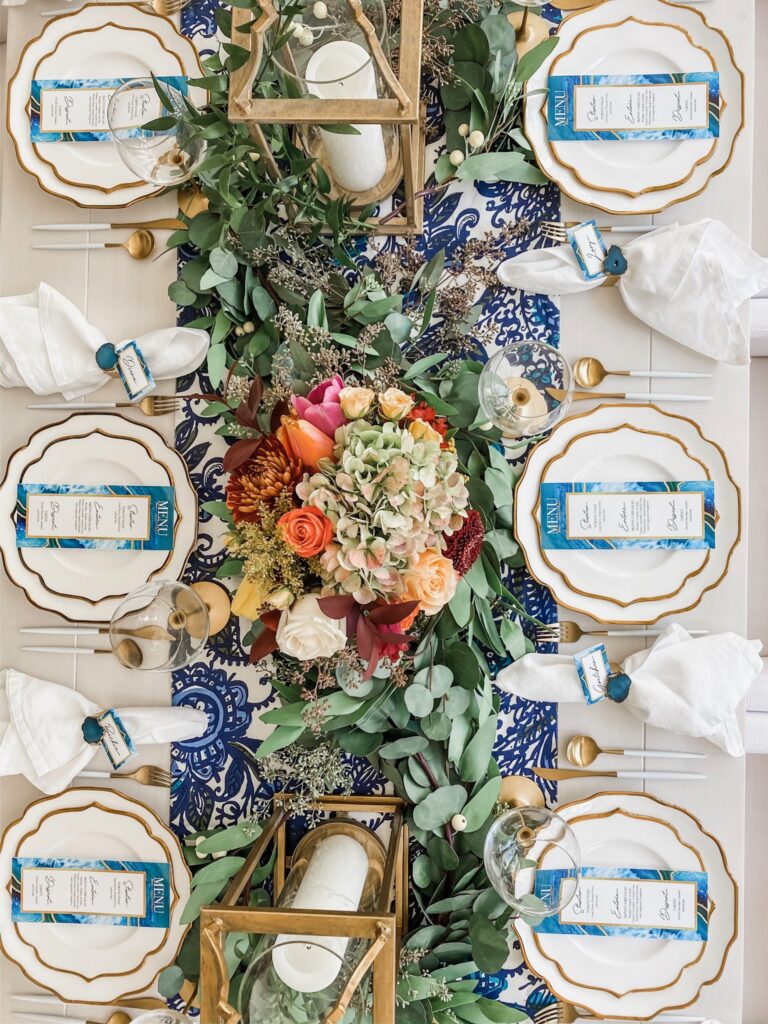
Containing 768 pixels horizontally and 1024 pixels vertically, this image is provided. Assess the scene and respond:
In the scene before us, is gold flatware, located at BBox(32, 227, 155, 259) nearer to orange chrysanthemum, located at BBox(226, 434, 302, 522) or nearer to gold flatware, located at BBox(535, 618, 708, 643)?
orange chrysanthemum, located at BBox(226, 434, 302, 522)

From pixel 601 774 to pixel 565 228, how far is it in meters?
1.08

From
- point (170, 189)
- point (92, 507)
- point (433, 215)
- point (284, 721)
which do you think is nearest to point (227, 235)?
point (170, 189)

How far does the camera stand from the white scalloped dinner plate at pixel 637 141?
1.51 metres

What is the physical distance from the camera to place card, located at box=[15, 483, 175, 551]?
1581 millimetres

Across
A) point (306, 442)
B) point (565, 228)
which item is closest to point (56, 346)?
point (306, 442)

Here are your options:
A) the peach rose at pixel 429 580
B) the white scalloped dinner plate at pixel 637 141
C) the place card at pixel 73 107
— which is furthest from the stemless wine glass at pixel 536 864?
the place card at pixel 73 107

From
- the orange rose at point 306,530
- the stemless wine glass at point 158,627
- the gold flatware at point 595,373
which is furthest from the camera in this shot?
the gold flatware at point 595,373

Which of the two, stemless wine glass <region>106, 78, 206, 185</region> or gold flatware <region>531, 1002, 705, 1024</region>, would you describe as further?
gold flatware <region>531, 1002, 705, 1024</region>

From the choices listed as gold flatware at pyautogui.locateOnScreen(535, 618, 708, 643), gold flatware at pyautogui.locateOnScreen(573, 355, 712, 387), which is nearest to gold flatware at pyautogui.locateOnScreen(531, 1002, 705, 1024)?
gold flatware at pyautogui.locateOnScreen(535, 618, 708, 643)

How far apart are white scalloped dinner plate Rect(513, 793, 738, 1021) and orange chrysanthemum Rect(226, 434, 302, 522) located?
90cm

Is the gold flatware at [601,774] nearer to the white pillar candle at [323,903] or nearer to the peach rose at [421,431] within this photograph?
the white pillar candle at [323,903]

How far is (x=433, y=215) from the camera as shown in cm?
157

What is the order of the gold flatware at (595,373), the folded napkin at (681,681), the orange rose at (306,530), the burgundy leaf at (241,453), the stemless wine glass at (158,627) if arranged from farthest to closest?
1. the gold flatware at (595,373)
2. the folded napkin at (681,681)
3. the stemless wine glass at (158,627)
4. the burgundy leaf at (241,453)
5. the orange rose at (306,530)

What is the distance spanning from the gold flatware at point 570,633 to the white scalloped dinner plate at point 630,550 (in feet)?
0.10
